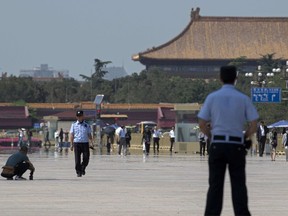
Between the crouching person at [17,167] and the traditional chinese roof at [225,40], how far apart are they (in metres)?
123

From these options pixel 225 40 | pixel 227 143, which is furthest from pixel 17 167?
pixel 225 40

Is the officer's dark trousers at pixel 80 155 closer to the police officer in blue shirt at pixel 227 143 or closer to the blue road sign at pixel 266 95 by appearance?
the police officer in blue shirt at pixel 227 143

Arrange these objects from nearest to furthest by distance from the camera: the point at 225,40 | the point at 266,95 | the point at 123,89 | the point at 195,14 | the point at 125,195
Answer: the point at 125,195, the point at 266,95, the point at 123,89, the point at 225,40, the point at 195,14

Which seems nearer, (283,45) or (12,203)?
(12,203)

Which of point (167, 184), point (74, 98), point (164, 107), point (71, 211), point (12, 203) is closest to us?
point (71, 211)

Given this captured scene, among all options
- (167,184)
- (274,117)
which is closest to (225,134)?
(167,184)

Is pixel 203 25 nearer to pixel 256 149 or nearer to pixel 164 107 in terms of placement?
pixel 164 107

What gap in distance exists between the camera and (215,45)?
148 m

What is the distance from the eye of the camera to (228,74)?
12.4 metres

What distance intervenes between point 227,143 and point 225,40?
449 ft

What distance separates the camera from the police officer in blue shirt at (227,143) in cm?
1219

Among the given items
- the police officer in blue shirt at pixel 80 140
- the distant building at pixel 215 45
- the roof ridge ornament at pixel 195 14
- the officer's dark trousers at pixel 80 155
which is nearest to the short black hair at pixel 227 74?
the police officer in blue shirt at pixel 80 140

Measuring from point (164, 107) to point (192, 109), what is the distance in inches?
2515

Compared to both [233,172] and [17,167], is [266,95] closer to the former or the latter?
[17,167]
